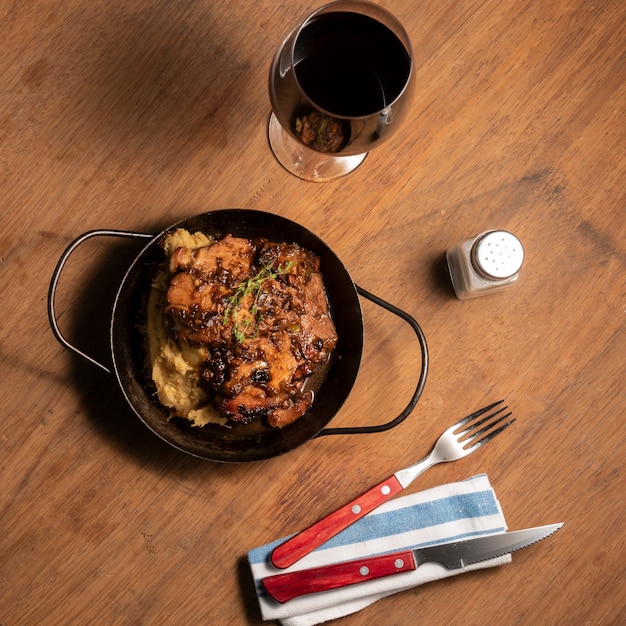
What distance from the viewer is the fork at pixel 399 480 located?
2.54m

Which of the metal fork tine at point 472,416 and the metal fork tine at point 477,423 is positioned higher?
the metal fork tine at point 472,416

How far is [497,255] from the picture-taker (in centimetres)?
245

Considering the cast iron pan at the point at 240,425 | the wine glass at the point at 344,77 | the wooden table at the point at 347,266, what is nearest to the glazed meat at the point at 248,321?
the cast iron pan at the point at 240,425

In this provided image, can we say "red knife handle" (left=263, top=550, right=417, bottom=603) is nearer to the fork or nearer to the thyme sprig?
the fork

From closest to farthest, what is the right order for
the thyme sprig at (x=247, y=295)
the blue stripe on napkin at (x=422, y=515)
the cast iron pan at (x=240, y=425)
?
the thyme sprig at (x=247, y=295) → the cast iron pan at (x=240, y=425) → the blue stripe on napkin at (x=422, y=515)

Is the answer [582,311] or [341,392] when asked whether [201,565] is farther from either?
[582,311]

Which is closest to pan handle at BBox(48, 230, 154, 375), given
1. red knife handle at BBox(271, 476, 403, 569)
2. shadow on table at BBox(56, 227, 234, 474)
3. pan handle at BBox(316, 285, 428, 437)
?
shadow on table at BBox(56, 227, 234, 474)

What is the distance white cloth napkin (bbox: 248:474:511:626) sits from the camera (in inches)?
99.5

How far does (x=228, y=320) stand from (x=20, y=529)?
1141 millimetres

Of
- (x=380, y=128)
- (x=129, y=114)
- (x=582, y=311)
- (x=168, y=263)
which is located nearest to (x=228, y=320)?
(x=168, y=263)

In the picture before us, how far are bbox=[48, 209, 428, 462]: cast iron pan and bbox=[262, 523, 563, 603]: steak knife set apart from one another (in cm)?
50

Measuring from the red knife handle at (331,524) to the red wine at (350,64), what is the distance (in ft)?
4.47

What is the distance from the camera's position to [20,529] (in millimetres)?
2494

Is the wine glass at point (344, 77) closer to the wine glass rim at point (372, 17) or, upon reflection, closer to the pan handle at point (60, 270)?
the wine glass rim at point (372, 17)
